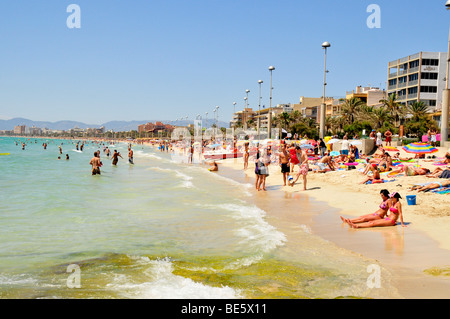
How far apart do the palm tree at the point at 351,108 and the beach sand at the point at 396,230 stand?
48.3m

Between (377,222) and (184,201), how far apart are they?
6689 millimetres

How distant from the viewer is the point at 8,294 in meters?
4.87

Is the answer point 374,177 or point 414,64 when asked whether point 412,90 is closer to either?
point 414,64

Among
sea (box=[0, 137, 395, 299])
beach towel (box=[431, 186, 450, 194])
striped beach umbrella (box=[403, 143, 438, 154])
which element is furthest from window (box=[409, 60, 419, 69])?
sea (box=[0, 137, 395, 299])

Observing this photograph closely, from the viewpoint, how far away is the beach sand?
517cm

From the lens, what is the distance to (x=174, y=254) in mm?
6703

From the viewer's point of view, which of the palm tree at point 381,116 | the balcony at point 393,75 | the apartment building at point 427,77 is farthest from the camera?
the balcony at point 393,75

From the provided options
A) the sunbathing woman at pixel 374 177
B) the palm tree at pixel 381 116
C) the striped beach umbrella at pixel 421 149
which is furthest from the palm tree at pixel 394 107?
the sunbathing woman at pixel 374 177

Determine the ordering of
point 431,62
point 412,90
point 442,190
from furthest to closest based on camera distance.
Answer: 1. point 412,90
2. point 431,62
3. point 442,190

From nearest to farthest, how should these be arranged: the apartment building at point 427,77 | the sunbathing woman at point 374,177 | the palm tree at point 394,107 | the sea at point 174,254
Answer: the sea at point 174,254 → the sunbathing woman at point 374,177 → the palm tree at point 394,107 → the apartment building at point 427,77

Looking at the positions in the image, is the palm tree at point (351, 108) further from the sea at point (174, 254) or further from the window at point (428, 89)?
the sea at point (174, 254)

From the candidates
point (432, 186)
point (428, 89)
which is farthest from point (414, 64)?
point (432, 186)

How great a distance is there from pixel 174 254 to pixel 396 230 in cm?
488

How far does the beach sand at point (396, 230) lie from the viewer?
517 centimetres
